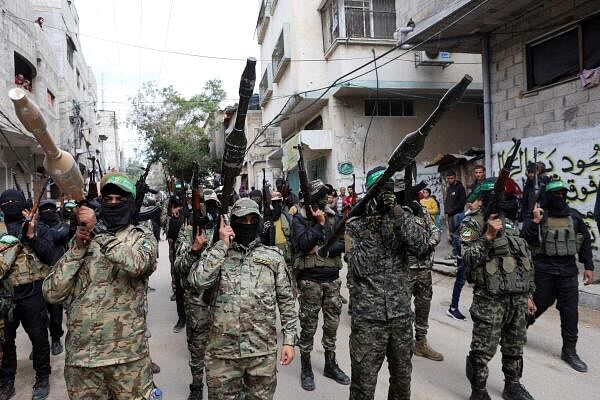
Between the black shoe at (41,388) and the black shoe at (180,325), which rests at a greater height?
the black shoe at (41,388)

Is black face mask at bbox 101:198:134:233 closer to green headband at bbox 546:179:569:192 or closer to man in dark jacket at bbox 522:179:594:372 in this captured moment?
man in dark jacket at bbox 522:179:594:372

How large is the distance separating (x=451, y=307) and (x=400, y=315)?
3.55 meters

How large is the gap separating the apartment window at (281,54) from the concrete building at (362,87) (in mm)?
55

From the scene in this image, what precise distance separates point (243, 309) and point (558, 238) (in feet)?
11.6

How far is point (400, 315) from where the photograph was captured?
303 cm

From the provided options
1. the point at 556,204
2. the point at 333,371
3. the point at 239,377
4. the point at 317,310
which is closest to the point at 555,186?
the point at 556,204

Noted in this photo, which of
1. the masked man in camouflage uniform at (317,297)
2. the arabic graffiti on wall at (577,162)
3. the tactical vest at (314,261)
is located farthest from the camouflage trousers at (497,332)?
the arabic graffiti on wall at (577,162)

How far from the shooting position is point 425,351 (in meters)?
4.70

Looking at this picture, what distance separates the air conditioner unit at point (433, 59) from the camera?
13047 millimetres

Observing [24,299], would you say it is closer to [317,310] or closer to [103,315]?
[103,315]

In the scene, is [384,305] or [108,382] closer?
[108,382]

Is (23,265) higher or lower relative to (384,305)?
higher

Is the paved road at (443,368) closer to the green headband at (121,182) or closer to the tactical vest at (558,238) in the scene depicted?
the tactical vest at (558,238)

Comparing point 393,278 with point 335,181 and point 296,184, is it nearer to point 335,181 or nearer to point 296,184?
point 335,181
